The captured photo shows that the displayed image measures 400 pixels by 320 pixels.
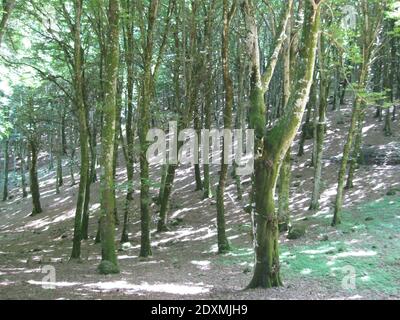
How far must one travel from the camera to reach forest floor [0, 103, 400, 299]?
351 inches

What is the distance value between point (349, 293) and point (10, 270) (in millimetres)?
9212

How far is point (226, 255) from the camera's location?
13398mm

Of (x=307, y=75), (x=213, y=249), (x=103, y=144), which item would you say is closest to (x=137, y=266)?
(x=213, y=249)

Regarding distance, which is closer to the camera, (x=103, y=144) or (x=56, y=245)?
(x=103, y=144)

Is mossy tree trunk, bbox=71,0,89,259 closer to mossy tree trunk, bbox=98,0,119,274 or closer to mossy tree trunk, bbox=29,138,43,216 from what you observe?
mossy tree trunk, bbox=98,0,119,274

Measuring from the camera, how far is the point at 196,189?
23.0 m

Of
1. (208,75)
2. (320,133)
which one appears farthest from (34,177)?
(320,133)

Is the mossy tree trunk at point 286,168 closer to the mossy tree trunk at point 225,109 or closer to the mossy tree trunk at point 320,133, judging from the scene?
the mossy tree trunk at point 225,109

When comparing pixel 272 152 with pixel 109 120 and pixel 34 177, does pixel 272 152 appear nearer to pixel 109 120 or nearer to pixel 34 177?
pixel 109 120

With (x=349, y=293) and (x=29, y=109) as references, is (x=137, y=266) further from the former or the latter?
(x=29, y=109)

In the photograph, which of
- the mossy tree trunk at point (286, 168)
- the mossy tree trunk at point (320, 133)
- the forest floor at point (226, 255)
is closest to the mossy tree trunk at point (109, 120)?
the forest floor at point (226, 255)

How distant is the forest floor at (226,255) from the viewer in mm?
8914

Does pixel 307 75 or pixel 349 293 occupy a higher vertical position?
pixel 307 75

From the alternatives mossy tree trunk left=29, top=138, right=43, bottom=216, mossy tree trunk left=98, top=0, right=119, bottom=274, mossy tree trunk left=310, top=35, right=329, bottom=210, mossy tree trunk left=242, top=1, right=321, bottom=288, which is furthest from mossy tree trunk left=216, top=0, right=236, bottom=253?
mossy tree trunk left=29, top=138, right=43, bottom=216
